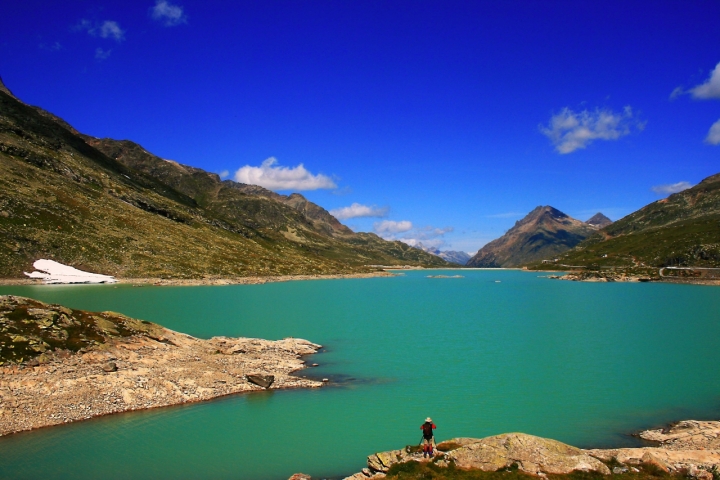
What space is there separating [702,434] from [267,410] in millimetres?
28097

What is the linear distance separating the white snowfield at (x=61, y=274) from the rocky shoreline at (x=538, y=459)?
130754 mm

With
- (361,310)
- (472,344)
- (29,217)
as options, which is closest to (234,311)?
(361,310)

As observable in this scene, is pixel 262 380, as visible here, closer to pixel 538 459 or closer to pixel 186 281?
pixel 538 459

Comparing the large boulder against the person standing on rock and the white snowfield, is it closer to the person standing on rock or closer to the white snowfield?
the person standing on rock

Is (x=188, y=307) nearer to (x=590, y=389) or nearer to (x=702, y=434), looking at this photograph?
(x=590, y=389)

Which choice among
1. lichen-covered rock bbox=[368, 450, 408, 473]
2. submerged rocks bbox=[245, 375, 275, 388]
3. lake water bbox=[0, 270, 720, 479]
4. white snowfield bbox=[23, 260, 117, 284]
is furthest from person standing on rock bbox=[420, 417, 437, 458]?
white snowfield bbox=[23, 260, 117, 284]

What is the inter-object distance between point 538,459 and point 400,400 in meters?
16.2

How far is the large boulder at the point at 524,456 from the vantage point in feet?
65.2

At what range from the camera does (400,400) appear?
35.7 meters

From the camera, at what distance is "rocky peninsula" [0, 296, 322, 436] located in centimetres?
3047

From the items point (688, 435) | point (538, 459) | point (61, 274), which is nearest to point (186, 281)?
point (61, 274)

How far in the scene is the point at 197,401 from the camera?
1346 inches

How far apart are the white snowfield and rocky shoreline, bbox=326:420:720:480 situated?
131m

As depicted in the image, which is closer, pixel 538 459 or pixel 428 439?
pixel 538 459
